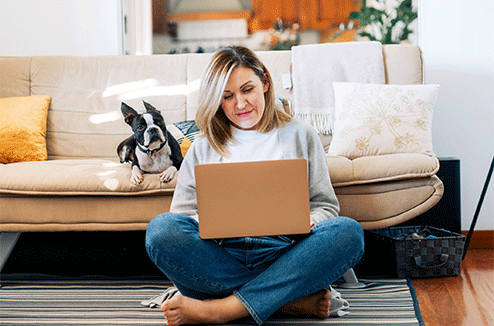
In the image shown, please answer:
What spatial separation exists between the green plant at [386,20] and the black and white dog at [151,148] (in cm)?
159

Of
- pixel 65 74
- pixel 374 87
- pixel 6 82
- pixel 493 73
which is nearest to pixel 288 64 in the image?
pixel 374 87

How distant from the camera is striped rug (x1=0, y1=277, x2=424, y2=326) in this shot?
1.37m

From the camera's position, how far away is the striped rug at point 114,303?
1366 millimetres

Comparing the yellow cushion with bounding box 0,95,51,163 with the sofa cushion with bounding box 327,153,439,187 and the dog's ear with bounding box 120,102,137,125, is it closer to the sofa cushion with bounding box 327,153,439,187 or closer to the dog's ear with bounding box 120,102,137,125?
the dog's ear with bounding box 120,102,137,125

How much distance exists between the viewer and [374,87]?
213 centimetres

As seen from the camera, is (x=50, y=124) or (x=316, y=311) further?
(x=50, y=124)

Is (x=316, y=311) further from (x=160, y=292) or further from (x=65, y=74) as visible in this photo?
(x=65, y=74)

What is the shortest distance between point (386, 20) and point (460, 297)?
5.84ft

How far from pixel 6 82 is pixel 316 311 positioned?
6.73 ft

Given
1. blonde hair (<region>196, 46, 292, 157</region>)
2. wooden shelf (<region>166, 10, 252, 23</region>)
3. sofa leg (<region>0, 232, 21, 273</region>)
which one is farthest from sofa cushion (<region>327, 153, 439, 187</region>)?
wooden shelf (<region>166, 10, 252, 23</region>)

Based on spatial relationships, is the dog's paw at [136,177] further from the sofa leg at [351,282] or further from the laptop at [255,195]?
the sofa leg at [351,282]

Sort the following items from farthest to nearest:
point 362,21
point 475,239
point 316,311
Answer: point 362,21 → point 475,239 → point 316,311

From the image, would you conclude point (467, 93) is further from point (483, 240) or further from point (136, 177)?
point (136, 177)

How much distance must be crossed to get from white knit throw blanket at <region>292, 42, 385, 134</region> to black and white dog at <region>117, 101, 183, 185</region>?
30.8 inches
